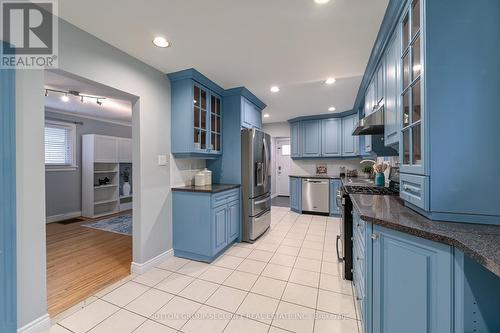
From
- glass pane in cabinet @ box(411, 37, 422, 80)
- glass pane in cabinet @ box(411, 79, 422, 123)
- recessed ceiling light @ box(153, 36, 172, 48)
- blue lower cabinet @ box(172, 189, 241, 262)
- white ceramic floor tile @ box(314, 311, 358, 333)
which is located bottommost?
white ceramic floor tile @ box(314, 311, 358, 333)

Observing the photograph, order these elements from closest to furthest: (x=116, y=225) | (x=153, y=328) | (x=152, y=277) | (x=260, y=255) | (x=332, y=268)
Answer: (x=153, y=328)
(x=152, y=277)
(x=332, y=268)
(x=260, y=255)
(x=116, y=225)

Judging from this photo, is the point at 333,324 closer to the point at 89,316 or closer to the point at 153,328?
the point at 153,328

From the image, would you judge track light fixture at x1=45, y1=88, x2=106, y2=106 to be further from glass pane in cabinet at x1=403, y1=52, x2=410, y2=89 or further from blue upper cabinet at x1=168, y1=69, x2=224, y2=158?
glass pane in cabinet at x1=403, y1=52, x2=410, y2=89

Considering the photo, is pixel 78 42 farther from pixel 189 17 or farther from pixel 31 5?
pixel 189 17

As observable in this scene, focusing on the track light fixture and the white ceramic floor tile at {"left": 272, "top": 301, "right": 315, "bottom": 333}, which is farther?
the track light fixture

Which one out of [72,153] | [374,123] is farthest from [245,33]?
[72,153]

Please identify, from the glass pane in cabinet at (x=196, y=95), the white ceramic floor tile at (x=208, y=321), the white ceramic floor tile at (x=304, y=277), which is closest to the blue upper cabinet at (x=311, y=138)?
the glass pane in cabinet at (x=196, y=95)

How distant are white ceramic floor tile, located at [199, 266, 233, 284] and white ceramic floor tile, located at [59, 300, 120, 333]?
2.69 ft

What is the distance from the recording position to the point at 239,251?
2.88 m

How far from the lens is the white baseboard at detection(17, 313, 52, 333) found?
1404 mm

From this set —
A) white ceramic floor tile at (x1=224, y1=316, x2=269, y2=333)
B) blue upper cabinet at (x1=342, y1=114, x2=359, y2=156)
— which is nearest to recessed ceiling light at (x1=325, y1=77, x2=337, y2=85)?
blue upper cabinet at (x1=342, y1=114, x2=359, y2=156)

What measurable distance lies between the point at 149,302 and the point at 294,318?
1264 millimetres

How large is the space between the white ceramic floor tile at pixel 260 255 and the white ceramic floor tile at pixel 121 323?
4.59ft

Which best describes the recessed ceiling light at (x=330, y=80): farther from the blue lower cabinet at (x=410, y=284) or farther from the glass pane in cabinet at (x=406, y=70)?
the blue lower cabinet at (x=410, y=284)
